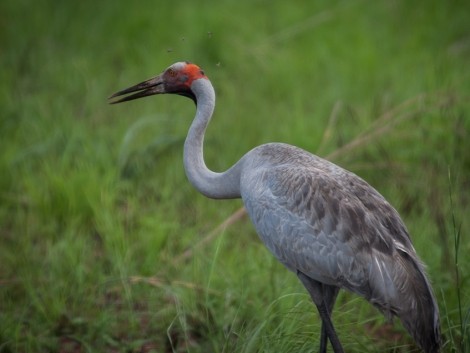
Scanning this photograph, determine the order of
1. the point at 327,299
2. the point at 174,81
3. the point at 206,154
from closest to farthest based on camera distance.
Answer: the point at 327,299 < the point at 174,81 < the point at 206,154

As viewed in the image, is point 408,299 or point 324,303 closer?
point 408,299

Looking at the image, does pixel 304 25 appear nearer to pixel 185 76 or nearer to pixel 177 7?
pixel 177 7

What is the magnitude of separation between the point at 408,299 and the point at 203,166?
144 cm

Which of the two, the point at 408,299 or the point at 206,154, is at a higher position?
the point at 206,154

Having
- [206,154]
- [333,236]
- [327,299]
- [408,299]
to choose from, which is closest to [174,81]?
[333,236]

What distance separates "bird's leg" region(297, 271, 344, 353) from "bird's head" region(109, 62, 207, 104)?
4.46ft

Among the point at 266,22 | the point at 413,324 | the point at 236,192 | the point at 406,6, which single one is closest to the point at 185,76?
the point at 236,192

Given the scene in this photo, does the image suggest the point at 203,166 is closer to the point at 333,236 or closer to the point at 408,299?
the point at 333,236

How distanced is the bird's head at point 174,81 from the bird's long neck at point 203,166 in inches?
2.3

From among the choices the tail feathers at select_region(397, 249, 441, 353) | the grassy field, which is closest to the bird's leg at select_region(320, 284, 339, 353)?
the grassy field

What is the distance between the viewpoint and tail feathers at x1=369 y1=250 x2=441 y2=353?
3.91m

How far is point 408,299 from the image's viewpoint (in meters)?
3.91

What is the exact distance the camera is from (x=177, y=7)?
1002 cm

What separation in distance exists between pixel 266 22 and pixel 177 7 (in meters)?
1.27
